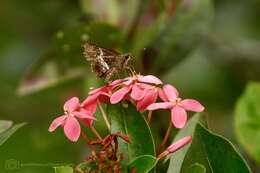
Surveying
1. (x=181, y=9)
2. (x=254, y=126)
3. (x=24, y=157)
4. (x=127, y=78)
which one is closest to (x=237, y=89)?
(x=181, y=9)

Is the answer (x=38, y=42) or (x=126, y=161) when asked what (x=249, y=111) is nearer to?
(x=126, y=161)

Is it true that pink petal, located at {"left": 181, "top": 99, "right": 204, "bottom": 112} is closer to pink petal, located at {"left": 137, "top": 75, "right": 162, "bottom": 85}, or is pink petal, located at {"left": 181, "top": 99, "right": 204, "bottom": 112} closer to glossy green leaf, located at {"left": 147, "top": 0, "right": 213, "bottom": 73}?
pink petal, located at {"left": 137, "top": 75, "right": 162, "bottom": 85}

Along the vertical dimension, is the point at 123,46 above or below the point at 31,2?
below

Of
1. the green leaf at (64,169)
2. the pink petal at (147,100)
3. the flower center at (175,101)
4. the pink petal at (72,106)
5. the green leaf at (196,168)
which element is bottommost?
the green leaf at (196,168)

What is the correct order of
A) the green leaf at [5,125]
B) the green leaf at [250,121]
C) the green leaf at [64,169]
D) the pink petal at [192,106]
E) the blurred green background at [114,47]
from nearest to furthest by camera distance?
1. the green leaf at [64,169]
2. the pink petal at [192,106]
3. the green leaf at [5,125]
4. the green leaf at [250,121]
5. the blurred green background at [114,47]

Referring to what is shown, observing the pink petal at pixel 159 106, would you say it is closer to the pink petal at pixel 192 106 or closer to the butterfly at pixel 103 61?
the pink petal at pixel 192 106

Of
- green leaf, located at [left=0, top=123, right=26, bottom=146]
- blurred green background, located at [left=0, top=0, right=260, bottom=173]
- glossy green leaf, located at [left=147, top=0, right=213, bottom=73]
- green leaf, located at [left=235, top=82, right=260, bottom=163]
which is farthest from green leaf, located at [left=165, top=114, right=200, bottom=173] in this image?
glossy green leaf, located at [left=147, top=0, right=213, bottom=73]

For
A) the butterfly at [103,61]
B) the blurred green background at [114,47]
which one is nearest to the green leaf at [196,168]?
the butterfly at [103,61]
